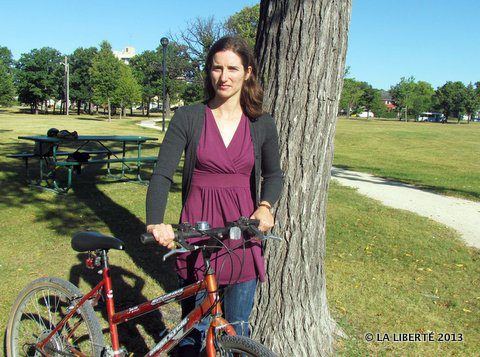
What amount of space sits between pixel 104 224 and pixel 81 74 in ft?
227

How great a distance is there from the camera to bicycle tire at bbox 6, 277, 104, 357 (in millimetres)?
2732

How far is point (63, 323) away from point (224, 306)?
1.02 metres

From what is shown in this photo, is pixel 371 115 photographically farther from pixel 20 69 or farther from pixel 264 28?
pixel 264 28

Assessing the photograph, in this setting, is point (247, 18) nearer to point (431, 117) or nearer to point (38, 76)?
point (38, 76)

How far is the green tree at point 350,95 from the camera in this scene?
8700 cm

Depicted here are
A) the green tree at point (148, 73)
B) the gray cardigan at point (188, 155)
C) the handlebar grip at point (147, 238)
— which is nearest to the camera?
the handlebar grip at point (147, 238)

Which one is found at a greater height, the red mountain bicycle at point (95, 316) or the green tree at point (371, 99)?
the green tree at point (371, 99)

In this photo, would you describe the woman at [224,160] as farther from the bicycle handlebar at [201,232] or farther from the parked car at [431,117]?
the parked car at [431,117]

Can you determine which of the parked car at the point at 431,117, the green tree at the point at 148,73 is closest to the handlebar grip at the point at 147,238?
the green tree at the point at 148,73

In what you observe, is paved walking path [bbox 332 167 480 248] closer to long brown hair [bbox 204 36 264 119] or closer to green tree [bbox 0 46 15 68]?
long brown hair [bbox 204 36 264 119]

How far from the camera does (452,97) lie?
10475 centimetres

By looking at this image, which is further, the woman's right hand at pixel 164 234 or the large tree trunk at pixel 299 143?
the large tree trunk at pixel 299 143

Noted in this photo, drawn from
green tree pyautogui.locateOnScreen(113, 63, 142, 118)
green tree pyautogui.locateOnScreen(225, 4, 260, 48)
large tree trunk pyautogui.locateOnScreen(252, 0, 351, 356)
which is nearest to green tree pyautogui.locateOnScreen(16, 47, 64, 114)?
green tree pyautogui.locateOnScreen(113, 63, 142, 118)

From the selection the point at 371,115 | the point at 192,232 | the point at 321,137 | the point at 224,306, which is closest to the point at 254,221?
the point at 192,232
